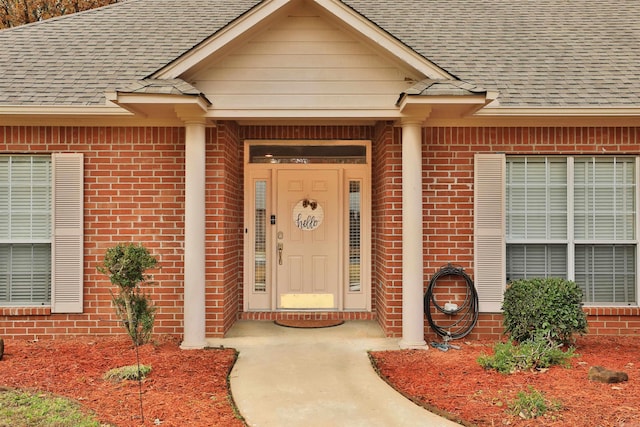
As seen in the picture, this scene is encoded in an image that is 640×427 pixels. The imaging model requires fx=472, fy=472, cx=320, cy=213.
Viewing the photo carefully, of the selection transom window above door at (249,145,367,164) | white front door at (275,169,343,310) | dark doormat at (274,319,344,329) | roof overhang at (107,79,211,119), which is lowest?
dark doormat at (274,319,344,329)

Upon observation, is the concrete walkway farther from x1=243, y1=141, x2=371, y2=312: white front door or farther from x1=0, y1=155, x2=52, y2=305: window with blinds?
x1=0, y1=155, x2=52, y2=305: window with blinds

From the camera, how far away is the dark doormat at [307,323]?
6691mm

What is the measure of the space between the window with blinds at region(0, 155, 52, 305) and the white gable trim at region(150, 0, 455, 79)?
2.26 meters

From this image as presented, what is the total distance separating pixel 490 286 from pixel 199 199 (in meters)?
3.89

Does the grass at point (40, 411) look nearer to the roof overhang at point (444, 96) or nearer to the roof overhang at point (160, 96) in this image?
the roof overhang at point (160, 96)

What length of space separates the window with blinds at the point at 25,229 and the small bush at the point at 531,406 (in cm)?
570

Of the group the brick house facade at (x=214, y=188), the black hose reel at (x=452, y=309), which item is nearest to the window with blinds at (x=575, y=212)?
the brick house facade at (x=214, y=188)

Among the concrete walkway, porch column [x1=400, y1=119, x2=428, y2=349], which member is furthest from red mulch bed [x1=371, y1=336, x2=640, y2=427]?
porch column [x1=400, y1=119, x2=428, y2=349]

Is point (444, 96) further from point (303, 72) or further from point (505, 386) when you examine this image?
point (505, 386)

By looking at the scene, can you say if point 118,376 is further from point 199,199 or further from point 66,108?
point 66,108

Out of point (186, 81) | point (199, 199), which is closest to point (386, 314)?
point (199, 199)

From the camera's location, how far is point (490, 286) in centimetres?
618

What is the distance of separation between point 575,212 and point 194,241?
195 inches

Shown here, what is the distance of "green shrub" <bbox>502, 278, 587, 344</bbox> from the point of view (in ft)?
17.3
